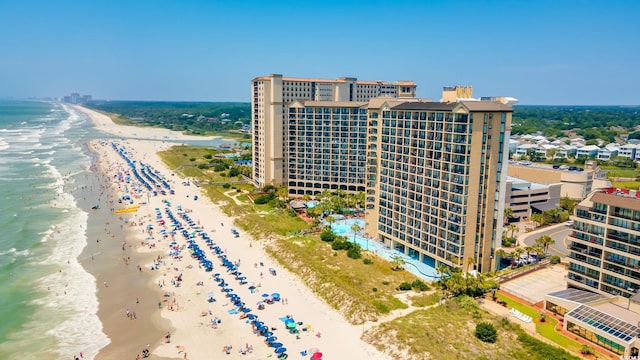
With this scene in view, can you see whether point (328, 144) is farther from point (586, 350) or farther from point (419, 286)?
point (586, 350)

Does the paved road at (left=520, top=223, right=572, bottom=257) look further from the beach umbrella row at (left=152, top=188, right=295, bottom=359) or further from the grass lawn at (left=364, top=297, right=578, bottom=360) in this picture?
the beach umbrella row at (left=152, top=188, right=295, bottom=359)

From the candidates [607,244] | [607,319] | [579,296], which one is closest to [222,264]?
[579,296]

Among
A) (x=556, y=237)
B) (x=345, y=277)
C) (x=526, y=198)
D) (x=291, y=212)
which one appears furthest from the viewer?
(x=291, y=212)

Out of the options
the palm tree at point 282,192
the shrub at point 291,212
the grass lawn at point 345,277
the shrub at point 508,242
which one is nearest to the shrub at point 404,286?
the grass lawn at point 345,277

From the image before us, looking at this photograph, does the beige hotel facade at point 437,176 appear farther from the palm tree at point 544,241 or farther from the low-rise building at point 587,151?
the low-rise building at point 587,151

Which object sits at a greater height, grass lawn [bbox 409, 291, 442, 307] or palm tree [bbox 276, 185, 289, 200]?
palm tree [bbox 276, 185, 289, 200]

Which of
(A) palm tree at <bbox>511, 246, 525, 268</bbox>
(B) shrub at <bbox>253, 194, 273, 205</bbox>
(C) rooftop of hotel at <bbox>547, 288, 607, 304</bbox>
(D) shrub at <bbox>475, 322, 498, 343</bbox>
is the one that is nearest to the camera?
(D) shrub at <bbox>475, 322, 498, 343</bbox>

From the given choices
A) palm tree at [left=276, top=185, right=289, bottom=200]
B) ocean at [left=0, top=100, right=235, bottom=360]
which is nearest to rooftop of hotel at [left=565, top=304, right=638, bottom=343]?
ocean at [left=0, top=100, right=235, bottom=360]

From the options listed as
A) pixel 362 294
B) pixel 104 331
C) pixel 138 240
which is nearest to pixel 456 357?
pixel 362 294
